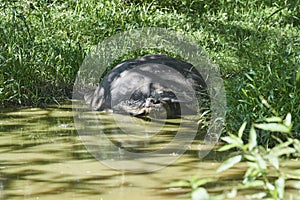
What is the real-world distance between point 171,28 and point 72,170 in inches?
206

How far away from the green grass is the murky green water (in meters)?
0.70

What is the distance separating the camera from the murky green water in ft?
12.3

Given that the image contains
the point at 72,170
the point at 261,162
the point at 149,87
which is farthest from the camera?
the point at 149,87

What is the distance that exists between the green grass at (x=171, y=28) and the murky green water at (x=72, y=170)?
2.28ft

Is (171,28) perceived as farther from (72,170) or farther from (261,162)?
(261,162)

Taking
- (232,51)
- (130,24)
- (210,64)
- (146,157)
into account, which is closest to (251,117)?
(146,157)

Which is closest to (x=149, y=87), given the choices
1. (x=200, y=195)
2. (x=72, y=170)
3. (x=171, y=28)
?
(x=72, y=170)

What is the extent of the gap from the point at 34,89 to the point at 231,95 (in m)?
2.47

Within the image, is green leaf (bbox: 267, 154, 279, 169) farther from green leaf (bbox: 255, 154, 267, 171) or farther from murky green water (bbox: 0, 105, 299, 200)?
murky green water (bbox: 0, 105, 299, 200)

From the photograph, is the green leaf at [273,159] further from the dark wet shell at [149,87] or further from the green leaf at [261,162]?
the dark wet shell at [149,87]

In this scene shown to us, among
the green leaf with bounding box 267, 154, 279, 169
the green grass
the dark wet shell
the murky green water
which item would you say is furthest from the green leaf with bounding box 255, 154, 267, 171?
the dark wet shell

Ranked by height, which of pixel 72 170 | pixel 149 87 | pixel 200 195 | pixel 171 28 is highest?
pixel 171 28

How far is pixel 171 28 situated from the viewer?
364 inches

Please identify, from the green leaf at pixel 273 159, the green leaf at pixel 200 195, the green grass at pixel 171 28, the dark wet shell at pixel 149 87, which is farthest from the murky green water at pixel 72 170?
the green leaf at pixel 200 195
